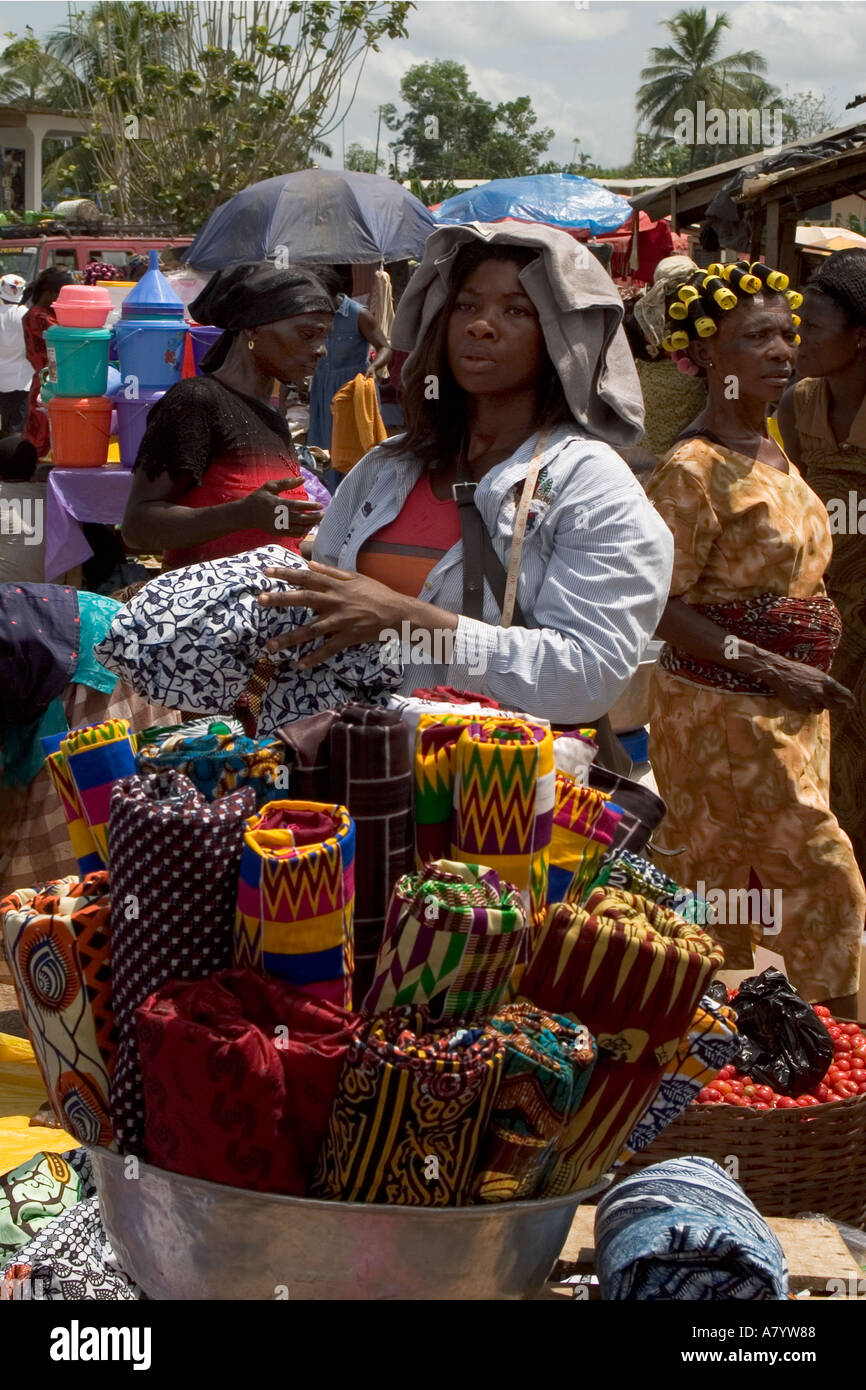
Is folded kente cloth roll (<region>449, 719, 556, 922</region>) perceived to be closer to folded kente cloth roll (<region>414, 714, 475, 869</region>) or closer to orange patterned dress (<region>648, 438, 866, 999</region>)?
folded kente cloth roll (<region>414, 714, 475, 869</region>)

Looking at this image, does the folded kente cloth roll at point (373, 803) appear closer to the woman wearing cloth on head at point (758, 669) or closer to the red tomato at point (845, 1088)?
the red tomato at point (845, 1088)

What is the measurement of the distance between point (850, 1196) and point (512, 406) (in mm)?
1547

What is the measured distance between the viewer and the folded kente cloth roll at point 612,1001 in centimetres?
123

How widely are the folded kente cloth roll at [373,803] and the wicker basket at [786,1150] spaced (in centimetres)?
124

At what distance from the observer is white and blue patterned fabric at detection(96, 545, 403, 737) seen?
1641mm

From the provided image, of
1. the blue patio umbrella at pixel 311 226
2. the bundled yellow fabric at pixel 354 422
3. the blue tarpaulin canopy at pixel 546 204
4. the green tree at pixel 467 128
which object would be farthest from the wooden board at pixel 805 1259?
the green tree at pixel 467 128

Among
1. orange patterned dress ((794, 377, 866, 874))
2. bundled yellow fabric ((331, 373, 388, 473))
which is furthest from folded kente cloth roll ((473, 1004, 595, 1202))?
bundled yellow fabric ((331, 373, 388, 473))

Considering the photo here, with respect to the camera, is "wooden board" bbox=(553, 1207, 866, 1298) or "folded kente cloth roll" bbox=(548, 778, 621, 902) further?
"wooden board" bbox=(553, 1207, 866, 1298)

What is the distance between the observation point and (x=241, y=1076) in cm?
112

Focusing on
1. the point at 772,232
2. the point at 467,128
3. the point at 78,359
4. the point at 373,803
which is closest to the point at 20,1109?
the point at 373,803

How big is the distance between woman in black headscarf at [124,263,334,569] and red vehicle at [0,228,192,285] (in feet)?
37.1
